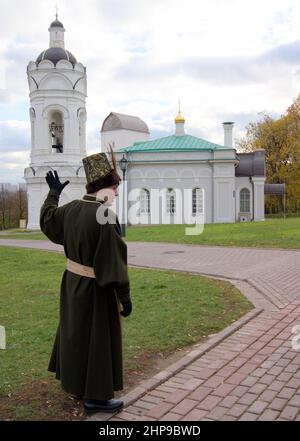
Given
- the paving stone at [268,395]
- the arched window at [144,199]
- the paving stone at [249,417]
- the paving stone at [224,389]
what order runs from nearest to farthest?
the paving stone at [249,417]
the paving stone at [268,395]
the paving stone at [224,389]
the arched window at [144,199]

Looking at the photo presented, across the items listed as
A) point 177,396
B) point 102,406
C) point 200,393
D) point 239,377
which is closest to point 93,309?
point 102,406

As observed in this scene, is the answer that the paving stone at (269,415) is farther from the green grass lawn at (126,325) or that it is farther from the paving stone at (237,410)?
the green grass lawn at (126,325)

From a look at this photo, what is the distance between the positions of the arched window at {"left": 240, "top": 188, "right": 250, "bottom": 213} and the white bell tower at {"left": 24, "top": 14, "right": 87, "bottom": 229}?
42.2 feet

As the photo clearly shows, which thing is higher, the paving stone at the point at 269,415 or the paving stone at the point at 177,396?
the paving stone at the point at 177,396

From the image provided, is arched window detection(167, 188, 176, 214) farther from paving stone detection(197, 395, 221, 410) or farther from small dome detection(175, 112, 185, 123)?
paving stone detection(197, 395, 221, 410)

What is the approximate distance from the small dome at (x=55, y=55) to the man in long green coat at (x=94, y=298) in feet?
113

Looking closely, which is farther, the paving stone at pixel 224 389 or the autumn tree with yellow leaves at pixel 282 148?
the autumn tree with yellow leaves at pixel 282 148

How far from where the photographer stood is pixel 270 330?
6152 mm

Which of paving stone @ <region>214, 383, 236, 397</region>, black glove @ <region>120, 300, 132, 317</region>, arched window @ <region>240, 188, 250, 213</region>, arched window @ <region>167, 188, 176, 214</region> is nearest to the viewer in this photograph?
black glove @ <region>120, 300, 132, 317</region>

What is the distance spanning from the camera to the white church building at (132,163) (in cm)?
3581

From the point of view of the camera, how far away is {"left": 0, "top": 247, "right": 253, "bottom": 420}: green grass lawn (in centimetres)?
415

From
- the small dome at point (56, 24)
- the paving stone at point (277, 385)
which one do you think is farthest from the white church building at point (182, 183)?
the paving stone at point (277, 385)

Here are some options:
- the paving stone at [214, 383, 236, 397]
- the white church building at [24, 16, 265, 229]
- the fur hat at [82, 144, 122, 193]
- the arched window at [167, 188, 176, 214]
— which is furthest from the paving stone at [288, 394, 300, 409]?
the arched window at [167, 188, 176, 214]
